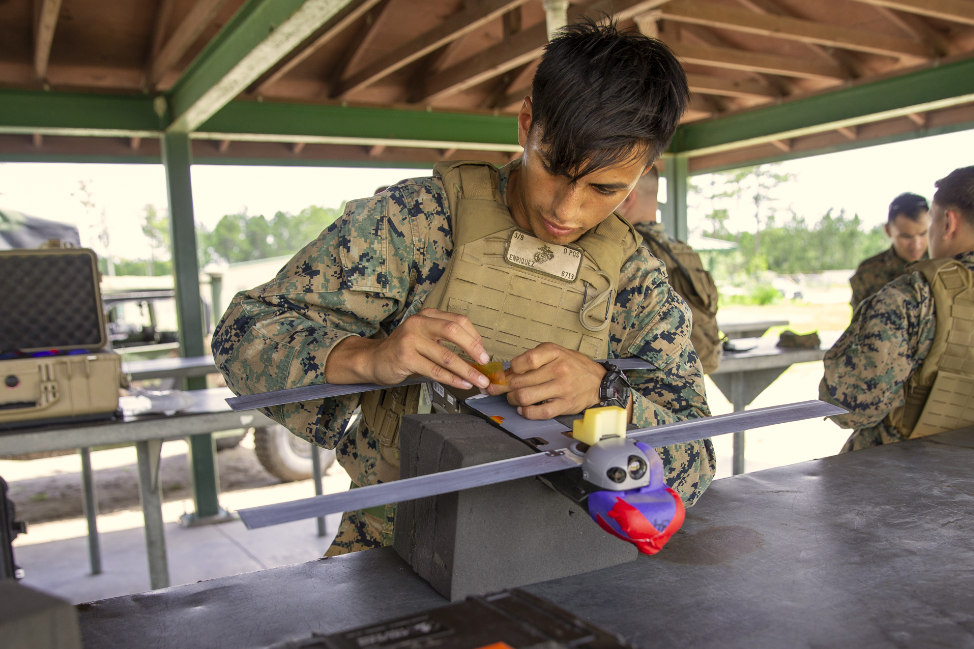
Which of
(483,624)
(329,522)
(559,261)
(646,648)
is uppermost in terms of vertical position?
(559,261)

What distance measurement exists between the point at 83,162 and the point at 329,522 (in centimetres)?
378

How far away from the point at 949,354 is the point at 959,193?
2.01ft

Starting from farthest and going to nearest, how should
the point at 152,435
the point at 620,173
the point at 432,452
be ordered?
1. the point at 152,435
2. the point at 620,173
3. the point at 432,452

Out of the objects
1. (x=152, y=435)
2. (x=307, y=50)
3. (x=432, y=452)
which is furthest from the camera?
(x=307, y=50)

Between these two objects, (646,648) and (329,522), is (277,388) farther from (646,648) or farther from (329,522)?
(329,522)

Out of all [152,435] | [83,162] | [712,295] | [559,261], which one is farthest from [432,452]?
[83,162]

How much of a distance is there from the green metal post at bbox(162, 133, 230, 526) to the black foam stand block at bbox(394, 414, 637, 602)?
4.43 meters

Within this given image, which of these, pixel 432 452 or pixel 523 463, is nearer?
pixel 523 463

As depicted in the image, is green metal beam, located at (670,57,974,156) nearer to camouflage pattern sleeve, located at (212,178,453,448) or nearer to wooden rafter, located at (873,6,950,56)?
wooden rafter, located at (873,6,950,56)

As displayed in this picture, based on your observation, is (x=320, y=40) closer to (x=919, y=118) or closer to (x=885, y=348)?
(x=885, y=348)

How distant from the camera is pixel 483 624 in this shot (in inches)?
27.7

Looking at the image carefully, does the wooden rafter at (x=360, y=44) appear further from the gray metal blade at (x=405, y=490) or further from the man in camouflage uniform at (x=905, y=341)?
the gray metal blade at (x=405, y=490)

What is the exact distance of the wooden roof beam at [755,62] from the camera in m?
4.71

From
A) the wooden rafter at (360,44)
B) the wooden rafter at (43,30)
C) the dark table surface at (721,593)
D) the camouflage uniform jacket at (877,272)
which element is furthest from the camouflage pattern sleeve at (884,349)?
the wooden rafter at (43,30)
